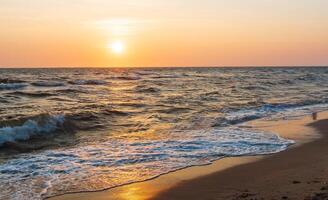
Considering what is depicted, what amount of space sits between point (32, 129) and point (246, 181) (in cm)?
861

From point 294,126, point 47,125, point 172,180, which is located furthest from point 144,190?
point 294,126

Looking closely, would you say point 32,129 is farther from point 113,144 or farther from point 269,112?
point 269,112

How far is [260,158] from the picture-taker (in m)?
11.0

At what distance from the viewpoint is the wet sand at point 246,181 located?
24.9 ft

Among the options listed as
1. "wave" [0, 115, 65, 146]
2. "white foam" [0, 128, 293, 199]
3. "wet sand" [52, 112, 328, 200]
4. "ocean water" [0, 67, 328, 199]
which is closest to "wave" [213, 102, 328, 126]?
"ocean water" [0, 67, 328, 199]

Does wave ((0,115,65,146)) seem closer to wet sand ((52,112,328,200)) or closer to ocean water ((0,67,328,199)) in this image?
ocean water ((0,67,328,199))

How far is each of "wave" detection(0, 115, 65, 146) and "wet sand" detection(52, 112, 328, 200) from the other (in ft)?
19.7

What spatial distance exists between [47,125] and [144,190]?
8754mm

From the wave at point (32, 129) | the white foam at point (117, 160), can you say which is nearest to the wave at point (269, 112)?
the white foam at point (117, 160)

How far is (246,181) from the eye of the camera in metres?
8.65

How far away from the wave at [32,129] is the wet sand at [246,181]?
237 inches

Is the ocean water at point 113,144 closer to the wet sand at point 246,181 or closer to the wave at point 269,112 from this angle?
the wave at point 269,112

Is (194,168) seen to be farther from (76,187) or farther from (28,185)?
(28,185)

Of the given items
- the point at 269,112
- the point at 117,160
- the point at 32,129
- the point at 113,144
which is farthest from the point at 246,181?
the point at 269,112
